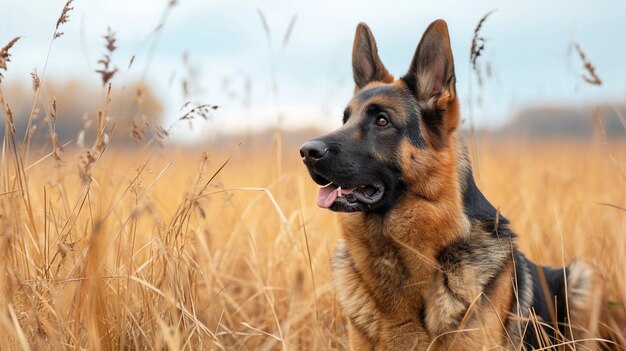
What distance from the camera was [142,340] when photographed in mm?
2773

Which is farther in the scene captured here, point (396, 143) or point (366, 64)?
point (366, 64)

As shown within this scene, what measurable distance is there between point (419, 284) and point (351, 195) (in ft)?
1.90

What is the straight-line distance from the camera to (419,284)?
9.97 feet

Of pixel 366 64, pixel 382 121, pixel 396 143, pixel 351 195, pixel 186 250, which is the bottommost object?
pixel 186 250

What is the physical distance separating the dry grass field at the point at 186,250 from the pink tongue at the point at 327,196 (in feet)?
0.59

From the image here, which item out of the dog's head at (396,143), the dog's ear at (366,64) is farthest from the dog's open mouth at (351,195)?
the dog's ear at (366,64)

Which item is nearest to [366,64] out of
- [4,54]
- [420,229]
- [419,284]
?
[420,229]

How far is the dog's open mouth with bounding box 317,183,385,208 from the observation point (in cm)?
304

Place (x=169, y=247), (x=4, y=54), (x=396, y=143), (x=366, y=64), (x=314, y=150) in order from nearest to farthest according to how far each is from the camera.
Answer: (x=4, y=54)
(x=169, y=247)
(x=314, y=150)
(x=396, y=143)
(x=366, y=64)

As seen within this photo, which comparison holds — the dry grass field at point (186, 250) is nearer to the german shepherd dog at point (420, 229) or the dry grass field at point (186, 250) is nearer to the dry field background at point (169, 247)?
the dry field background at point (169, 247)

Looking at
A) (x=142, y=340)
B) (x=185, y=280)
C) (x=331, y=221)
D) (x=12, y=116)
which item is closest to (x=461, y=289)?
(x=185, y=280)

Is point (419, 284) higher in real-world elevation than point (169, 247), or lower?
lower

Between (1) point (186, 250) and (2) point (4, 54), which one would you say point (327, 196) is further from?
(2) point (4, 54)

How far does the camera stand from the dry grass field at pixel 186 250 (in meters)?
2.48
